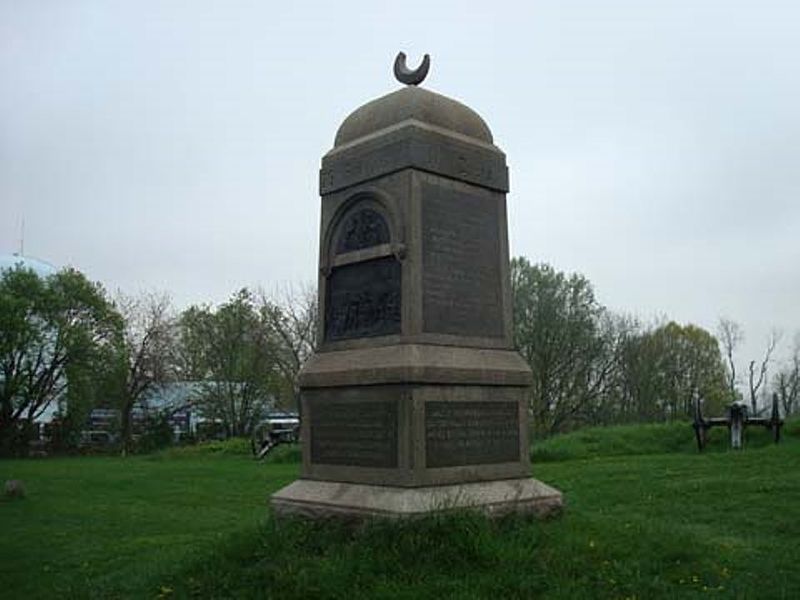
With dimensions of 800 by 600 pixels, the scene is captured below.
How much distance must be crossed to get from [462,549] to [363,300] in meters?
2.79

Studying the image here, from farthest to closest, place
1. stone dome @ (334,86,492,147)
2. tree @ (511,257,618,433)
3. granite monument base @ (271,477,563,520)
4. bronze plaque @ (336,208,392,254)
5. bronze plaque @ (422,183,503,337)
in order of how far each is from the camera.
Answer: tree @ (511,257,618,433) → stone dome @ (334,86,492,147) → bronze plaque @ (336,208,392,254) → bronze plaque @ (422,183,503,337) → granite monument base @ (271,477,563,520)

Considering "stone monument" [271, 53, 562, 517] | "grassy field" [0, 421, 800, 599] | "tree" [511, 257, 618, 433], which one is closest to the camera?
"grassy field" [0, 421, 800, 599]

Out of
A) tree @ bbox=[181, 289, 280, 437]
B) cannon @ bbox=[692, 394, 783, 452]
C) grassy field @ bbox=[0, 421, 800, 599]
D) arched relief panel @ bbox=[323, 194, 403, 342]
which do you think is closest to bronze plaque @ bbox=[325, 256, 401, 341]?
arched relief panel @ bbox=[323, 194, 403, 342]

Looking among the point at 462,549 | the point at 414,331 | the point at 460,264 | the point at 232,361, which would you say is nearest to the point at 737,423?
the point at 460,264

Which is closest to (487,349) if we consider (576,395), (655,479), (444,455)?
(444,455)

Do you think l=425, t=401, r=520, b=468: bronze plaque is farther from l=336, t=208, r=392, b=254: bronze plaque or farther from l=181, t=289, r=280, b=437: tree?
l=181, t=289, r=280, b=437: tree

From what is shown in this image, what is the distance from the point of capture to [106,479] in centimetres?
2028

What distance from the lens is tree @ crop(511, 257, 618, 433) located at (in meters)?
41.0

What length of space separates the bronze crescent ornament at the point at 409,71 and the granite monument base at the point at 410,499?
4.16m

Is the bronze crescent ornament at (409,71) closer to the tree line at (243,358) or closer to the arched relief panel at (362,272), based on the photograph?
the arched relief panel at (362,272)

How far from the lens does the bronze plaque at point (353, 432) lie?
7414 mm

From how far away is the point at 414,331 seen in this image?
756 cm

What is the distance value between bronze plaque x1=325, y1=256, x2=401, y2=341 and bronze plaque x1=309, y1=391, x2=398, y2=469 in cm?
73

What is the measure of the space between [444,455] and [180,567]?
244 cm
